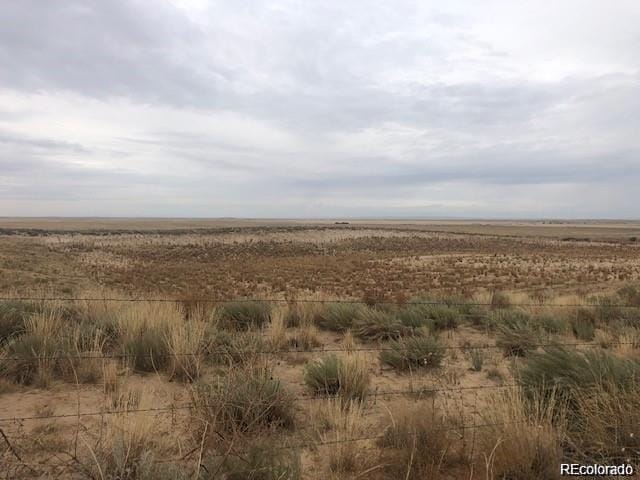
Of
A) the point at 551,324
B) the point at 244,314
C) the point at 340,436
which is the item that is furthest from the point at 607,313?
the point at 340,436

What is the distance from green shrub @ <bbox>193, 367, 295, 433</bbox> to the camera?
3596 millimetres

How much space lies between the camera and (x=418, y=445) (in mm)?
3336

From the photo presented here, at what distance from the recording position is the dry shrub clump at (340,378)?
4.65 m

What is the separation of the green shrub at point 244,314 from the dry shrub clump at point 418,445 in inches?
181

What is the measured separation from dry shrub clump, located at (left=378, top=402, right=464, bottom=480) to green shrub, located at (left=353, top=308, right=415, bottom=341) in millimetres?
3588

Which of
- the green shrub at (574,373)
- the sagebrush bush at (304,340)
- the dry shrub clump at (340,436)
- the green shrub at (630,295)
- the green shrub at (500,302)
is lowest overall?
the green shrub at (630,295)

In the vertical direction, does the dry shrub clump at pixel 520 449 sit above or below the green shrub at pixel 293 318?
above

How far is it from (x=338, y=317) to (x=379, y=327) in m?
0.99

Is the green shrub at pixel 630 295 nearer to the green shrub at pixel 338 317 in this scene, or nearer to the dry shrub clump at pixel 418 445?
the green shrub at pixel 338 317

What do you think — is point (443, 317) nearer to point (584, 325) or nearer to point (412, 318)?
point (412, 318)

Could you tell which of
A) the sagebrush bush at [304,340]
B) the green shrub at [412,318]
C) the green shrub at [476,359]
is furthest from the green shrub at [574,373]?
the sagebrush bush at [304,340]

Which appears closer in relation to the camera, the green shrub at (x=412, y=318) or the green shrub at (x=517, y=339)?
the green shrub at (x=517, y=339)

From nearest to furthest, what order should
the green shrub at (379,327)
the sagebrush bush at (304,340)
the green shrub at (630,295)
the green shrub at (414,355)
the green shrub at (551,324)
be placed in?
the green shrub at (414,355)
the sagebrush bush at (304,340)
the green shrub at (379,327)
the green shrub at (551,324)
the green shrub at (630,295)

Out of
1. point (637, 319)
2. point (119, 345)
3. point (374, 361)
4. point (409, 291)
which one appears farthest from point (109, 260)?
point (637, 319)
